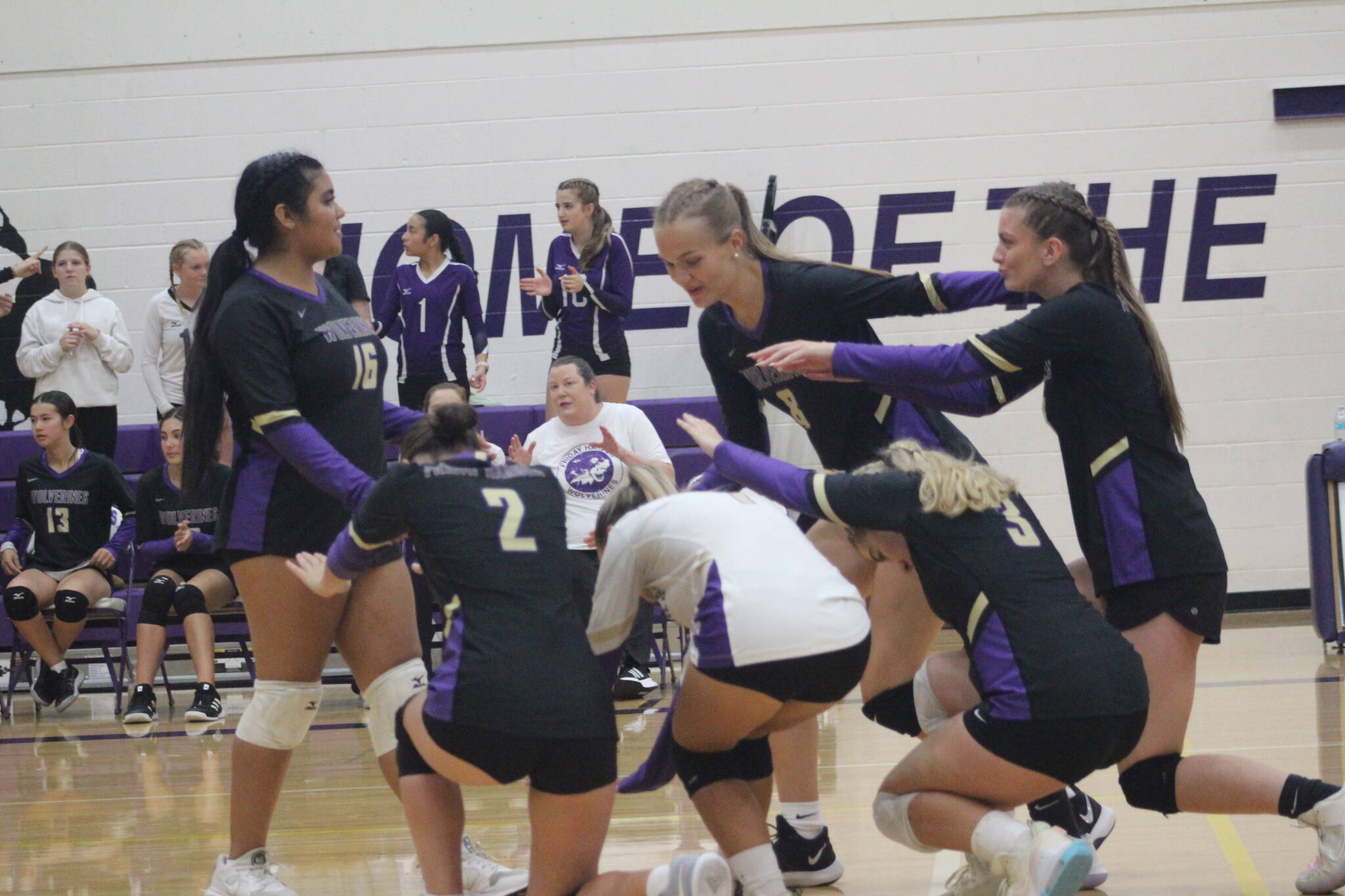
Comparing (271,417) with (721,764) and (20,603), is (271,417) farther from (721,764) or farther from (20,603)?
(20,603)

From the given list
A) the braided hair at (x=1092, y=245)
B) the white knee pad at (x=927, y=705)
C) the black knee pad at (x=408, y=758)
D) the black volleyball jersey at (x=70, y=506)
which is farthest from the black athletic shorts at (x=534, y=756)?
the black volleyball jersey at (x=70, y=506)

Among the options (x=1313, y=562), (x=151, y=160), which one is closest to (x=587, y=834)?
(x=1313, y=562)

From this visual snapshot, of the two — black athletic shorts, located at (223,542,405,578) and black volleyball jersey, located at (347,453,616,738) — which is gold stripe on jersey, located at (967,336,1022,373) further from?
black athletic shorts, located at (223,542,405,578)

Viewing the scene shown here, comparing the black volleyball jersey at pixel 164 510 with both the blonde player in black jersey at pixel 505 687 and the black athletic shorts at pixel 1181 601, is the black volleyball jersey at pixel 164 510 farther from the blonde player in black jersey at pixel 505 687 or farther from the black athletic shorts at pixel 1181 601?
the black athletic shorts at pixel 1181 601

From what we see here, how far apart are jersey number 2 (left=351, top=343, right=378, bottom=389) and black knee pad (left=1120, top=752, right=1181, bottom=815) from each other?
72.9 inches

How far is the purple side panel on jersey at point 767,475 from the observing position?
256 cm

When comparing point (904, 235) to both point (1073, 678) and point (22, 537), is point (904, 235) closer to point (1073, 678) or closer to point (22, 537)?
point (22, 537)

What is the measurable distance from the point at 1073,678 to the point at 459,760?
3.71 ft

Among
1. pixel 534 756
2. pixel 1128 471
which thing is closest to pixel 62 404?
pixel 534 756

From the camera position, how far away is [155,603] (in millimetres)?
5941

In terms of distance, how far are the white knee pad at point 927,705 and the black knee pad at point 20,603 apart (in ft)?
15.2

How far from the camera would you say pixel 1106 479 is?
2709mm

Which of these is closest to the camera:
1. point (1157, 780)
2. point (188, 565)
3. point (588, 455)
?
point (1157, 780)

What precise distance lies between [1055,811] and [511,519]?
1.41m
